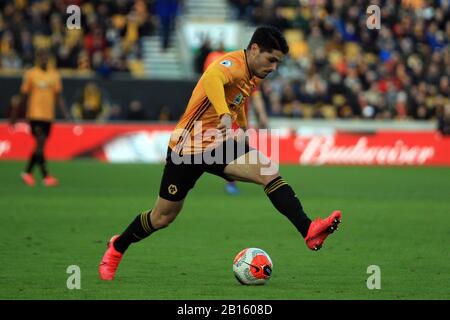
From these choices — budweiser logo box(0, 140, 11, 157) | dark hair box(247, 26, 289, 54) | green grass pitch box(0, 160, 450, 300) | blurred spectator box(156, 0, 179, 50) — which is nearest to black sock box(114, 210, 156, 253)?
green grass pitch box(0, 160, 450, 300)

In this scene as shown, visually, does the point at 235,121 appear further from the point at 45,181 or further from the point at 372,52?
the point at 372,52

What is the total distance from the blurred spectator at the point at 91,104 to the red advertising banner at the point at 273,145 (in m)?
1.55

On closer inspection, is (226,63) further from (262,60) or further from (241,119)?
(241,119)

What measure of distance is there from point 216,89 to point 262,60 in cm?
55

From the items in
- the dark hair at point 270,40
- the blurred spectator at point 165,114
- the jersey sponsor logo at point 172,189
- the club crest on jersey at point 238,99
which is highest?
the dark hair at point 270,40

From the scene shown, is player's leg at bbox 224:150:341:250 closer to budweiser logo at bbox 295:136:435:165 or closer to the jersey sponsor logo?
the jersey sponsor logo

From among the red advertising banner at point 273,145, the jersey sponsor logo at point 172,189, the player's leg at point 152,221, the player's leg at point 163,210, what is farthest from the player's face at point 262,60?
the red advertising banner at point 273,145

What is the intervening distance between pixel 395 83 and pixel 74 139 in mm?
10857

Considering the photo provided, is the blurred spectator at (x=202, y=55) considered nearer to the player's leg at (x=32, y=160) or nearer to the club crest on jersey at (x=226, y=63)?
the player's leg at (x=32, y=160)

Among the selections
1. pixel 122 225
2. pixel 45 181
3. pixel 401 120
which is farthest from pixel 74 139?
pixel 122 225

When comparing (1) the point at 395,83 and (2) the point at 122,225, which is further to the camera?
(1) the point at 395,83

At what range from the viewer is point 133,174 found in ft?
74.4

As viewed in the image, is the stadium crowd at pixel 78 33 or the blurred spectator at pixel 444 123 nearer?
the blurred spectator at pixel 444 123

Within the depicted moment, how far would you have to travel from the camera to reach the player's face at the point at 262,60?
900cm
